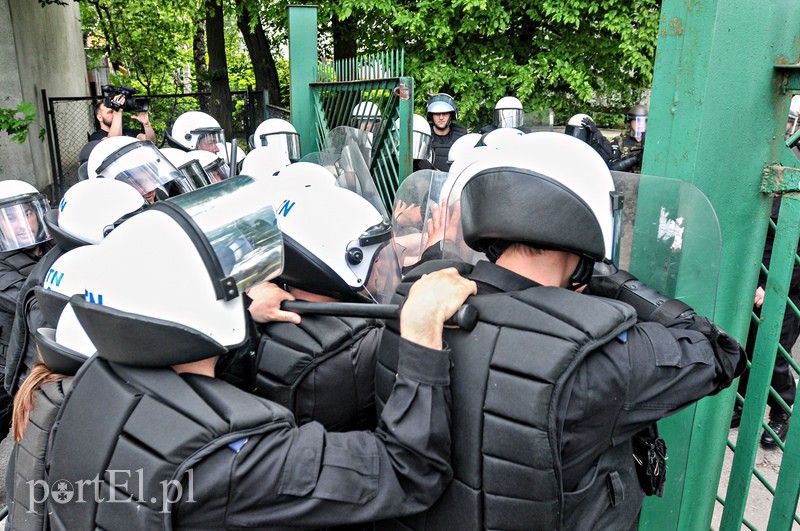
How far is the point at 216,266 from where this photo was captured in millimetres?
→ 1529

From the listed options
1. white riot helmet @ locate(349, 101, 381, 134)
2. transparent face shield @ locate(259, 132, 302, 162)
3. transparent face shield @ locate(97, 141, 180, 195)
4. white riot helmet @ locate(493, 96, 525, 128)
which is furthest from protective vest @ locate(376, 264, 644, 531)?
white riot helmet @ locate(493, 96, 525, 128)

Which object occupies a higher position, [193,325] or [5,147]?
[193,325]

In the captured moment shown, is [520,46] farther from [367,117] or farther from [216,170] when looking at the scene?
[216,170]

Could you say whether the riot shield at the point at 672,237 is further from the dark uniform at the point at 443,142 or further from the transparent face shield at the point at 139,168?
the dark uniform at the point at 443,142

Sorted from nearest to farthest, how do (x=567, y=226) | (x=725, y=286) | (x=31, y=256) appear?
(x=567, y=226), (x=725, y=286), (x=31, y=256)

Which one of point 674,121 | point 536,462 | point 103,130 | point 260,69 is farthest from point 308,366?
point 260,69

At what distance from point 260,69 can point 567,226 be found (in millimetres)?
10577

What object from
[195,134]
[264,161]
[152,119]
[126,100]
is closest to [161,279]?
[264,161]

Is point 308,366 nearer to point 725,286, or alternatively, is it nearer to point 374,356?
point 374,356

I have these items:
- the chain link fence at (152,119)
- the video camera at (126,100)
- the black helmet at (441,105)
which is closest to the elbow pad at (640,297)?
the black helmet at (441,105)

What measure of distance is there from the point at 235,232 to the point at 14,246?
2.30m

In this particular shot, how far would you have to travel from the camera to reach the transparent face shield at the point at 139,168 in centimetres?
398

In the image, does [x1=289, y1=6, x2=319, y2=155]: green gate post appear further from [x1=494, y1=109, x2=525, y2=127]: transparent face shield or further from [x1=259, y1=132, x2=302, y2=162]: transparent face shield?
[x1=494, y1=109, x2=525, y2=127]: transparent face shield

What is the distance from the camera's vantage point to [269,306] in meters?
2.05
